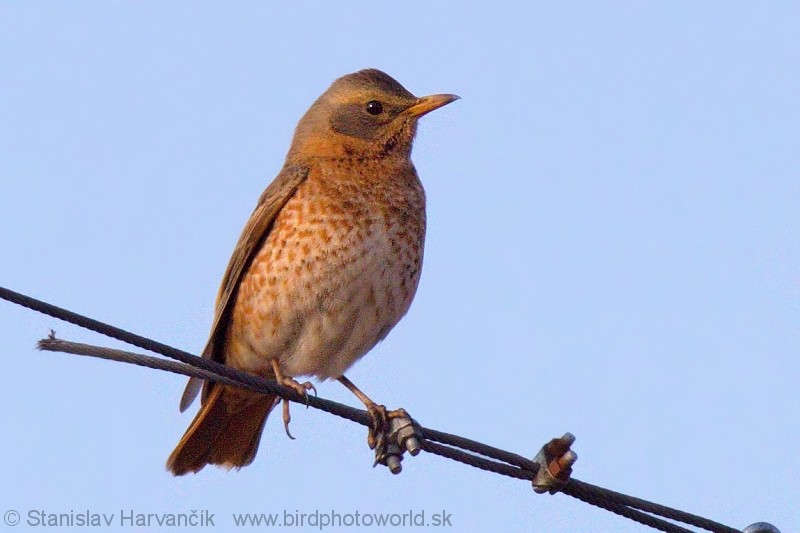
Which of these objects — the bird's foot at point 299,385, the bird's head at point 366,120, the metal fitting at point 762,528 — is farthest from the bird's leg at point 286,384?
the metal fitting at point 762,528

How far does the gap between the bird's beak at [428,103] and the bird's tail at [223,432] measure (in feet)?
8.09

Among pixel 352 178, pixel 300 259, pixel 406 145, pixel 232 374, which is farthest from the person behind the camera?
pixel 406 145

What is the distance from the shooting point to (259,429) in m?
9.98

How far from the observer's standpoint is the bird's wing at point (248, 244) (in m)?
9.54

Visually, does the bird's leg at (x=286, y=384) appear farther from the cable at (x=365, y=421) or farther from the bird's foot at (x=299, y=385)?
the cable at (x=365, y=421)

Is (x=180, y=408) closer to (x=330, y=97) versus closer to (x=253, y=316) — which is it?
(x=253, y=316)

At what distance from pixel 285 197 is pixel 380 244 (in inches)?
34.0

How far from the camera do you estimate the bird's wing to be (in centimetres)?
954

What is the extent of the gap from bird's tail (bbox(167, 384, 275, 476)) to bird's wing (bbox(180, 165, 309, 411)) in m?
0.17

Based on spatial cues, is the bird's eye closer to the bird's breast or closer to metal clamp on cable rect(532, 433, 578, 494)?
the bird's breast

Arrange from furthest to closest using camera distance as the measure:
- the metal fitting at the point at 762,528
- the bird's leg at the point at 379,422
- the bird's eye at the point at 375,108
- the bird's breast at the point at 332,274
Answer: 1. the bird's eye at the point at 375,108
2. the bird's breast at the point at 332,274
3. the bird's leg at the point at 379,422
4. the metal fitting at the point at 762,528

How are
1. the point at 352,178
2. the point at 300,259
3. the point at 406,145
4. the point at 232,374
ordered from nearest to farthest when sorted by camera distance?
the point at 232,374
the point at 300,259
the point at 352,178
the point at 406,145

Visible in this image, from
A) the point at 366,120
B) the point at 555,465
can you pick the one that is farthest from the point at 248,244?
the point at 555,465

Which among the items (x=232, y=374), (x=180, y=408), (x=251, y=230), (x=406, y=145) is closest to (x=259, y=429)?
(x=180, y=408)
